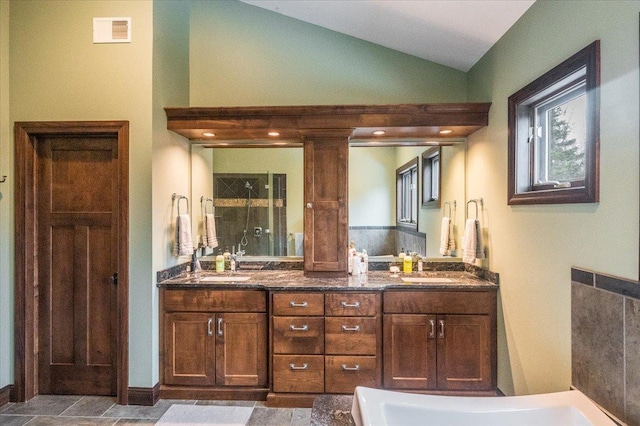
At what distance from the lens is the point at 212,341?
2.71 meters

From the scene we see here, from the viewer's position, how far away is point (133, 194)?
8.74 feet

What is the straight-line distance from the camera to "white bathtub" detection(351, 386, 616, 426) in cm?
143

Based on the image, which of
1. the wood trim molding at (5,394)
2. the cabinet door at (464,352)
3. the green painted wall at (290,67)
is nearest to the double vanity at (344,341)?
the cabinet door at (464,352)

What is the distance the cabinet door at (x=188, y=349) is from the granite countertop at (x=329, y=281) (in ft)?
0.86

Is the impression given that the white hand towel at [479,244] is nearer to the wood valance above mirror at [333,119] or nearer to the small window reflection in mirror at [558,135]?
the small window reflection in mirror at [558,135]

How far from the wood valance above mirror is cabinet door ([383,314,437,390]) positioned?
4.97 feet

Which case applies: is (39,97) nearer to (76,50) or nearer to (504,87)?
(76,50)

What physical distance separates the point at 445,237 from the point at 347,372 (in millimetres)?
1463

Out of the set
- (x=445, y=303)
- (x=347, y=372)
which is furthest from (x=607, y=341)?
(x=347, y=372)

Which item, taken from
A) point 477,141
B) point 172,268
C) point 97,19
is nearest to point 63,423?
point 172,268

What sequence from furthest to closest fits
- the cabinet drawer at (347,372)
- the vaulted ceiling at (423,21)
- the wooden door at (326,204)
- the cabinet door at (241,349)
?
the wooden door at (326,204) → the cabinet door at (241,349) → the cabinet drawer at (347,372) → the vaulted ceiling at (423,21)

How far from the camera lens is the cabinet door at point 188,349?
2.71 m

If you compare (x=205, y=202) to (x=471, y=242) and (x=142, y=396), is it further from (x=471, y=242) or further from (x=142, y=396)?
(x=471, y=242)

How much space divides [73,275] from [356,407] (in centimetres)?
253
